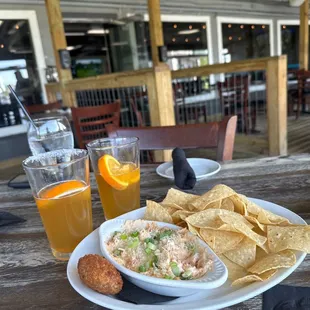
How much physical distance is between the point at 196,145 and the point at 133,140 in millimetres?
716

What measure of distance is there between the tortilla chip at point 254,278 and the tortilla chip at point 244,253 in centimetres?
4

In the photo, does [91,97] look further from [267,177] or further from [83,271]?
[83,271]

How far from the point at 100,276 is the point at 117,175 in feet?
1.15

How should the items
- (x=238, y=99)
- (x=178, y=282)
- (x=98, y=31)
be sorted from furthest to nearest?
1. (x=98, y=31)
2. (x=238, y=99)
3. (x=178, y=282)

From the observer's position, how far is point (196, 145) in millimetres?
1546

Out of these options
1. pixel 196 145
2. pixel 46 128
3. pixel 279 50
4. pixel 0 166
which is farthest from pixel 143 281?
pixel 279 50

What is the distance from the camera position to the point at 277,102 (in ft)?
9.17

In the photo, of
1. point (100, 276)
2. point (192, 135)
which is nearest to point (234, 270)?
point (100, 276)

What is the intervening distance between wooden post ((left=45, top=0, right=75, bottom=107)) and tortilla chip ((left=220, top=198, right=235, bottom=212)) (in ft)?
13.5

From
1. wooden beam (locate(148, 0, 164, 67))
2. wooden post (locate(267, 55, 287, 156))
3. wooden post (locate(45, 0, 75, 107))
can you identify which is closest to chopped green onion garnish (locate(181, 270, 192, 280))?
wooden post (locate(267, 55, 287, 156))

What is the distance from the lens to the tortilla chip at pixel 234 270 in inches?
21.2

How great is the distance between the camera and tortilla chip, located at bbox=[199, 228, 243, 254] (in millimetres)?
584

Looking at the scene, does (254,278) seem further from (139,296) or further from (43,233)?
(43,233)

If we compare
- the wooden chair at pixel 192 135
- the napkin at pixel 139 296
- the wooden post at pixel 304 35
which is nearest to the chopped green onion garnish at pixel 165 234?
the napkin at pixel 139 296
